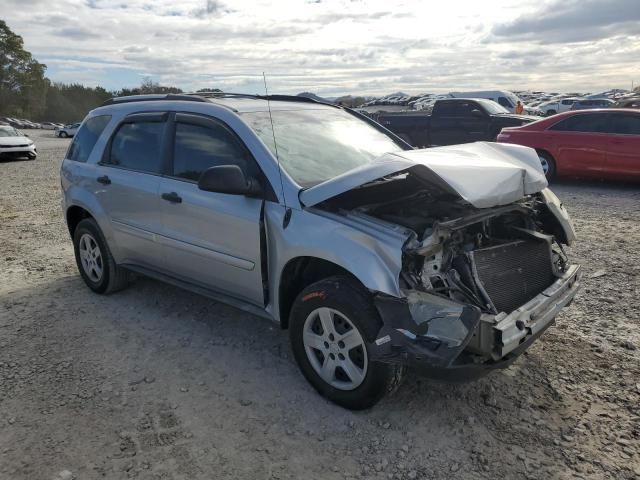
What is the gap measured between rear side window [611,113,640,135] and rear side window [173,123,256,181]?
28.1 feet

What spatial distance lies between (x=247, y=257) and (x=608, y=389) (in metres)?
2.49

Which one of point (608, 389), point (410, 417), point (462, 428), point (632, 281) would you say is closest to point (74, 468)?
point (410, 417)

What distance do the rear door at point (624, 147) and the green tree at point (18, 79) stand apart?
73.5 m

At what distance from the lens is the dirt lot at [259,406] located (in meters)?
2.84

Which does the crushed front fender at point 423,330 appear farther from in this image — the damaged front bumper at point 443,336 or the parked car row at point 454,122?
the parked car row at point 454,122

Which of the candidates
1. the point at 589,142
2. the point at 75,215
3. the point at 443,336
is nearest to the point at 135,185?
the point at 75,215

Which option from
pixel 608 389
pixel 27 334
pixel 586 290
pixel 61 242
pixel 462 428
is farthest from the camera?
pixel 61 242

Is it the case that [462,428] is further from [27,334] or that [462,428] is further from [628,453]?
[27,334]

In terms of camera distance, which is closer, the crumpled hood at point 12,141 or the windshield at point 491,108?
the windshield at point 491,108

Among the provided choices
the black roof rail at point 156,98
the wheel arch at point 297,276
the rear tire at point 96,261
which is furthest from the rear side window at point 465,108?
the wheel arch at point 297,276

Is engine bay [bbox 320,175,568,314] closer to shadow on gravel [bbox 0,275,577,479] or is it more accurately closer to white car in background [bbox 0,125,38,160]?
shadow on gravel [bbox 0,275,577,479]

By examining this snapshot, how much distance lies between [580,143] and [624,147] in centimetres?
74

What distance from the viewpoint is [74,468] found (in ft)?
9.32

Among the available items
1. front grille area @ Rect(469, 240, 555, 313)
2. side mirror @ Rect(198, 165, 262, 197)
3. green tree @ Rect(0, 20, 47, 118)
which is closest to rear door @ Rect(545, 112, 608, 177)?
front grille area @ Rect(469, 240, 555, 313)
